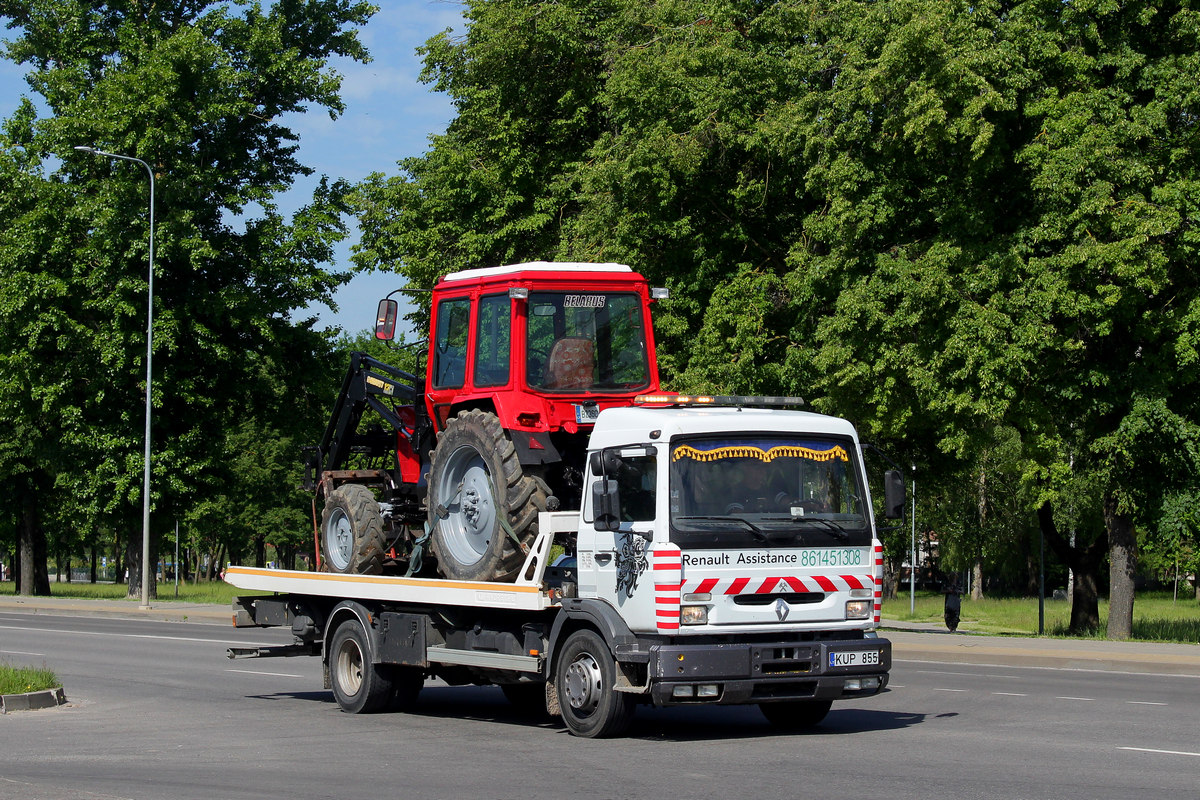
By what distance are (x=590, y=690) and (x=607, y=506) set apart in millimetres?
1528

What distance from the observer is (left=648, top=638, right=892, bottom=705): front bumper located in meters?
10.4

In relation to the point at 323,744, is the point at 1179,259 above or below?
above

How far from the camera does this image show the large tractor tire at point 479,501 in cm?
1211

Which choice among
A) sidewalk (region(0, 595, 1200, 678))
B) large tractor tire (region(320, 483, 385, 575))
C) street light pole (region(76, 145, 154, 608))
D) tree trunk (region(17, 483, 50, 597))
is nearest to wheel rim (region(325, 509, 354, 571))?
large tractor tire (region(320, 483, 385, 575))

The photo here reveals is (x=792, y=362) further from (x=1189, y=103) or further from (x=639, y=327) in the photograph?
(x=639, y=327)

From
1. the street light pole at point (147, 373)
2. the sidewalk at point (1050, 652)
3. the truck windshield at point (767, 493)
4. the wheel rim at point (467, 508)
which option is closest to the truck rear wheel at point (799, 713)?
the truck windshield at point (767, 493)

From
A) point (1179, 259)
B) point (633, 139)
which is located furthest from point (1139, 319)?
point (633, 139)

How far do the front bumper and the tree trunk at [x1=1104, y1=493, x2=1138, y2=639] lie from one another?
17.5 metres

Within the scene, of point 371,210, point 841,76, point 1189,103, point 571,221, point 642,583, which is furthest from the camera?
point 371,210

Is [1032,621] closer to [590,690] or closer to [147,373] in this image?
[147,373]

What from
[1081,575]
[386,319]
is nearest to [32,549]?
[1081,575]

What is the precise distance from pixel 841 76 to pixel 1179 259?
6945mm

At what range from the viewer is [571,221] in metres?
31.2

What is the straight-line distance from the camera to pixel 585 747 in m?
10.8
